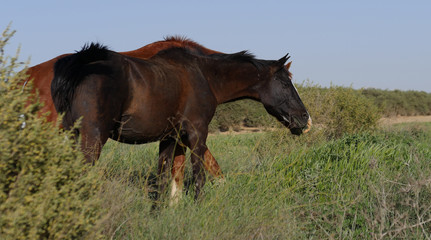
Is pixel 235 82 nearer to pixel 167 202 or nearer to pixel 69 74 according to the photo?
pixel 167 202

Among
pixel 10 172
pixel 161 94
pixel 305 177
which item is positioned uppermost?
pixel 161 94

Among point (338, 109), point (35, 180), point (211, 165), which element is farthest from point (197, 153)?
point (338, 109)

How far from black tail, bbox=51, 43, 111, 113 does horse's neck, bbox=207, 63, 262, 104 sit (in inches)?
75.1

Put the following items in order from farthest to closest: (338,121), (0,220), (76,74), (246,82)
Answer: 1. (338,121)
2. (246,82)
3. (76,74)
4. (0,220)

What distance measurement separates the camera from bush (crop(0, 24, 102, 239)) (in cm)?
257

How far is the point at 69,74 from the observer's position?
4.48 metres

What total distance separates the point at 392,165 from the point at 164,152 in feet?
11.6

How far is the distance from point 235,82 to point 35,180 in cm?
396

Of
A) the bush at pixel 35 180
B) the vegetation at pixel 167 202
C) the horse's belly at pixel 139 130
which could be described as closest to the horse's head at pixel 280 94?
the vegetation at pixel 167 202

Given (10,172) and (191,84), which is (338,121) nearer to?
(191,84)

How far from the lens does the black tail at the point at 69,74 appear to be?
175 inches

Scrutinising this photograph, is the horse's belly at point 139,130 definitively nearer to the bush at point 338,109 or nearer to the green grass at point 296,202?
the green grass at point 296,202

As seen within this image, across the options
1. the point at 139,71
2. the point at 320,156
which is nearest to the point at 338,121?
the point at 320,156

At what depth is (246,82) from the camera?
6367 mm
